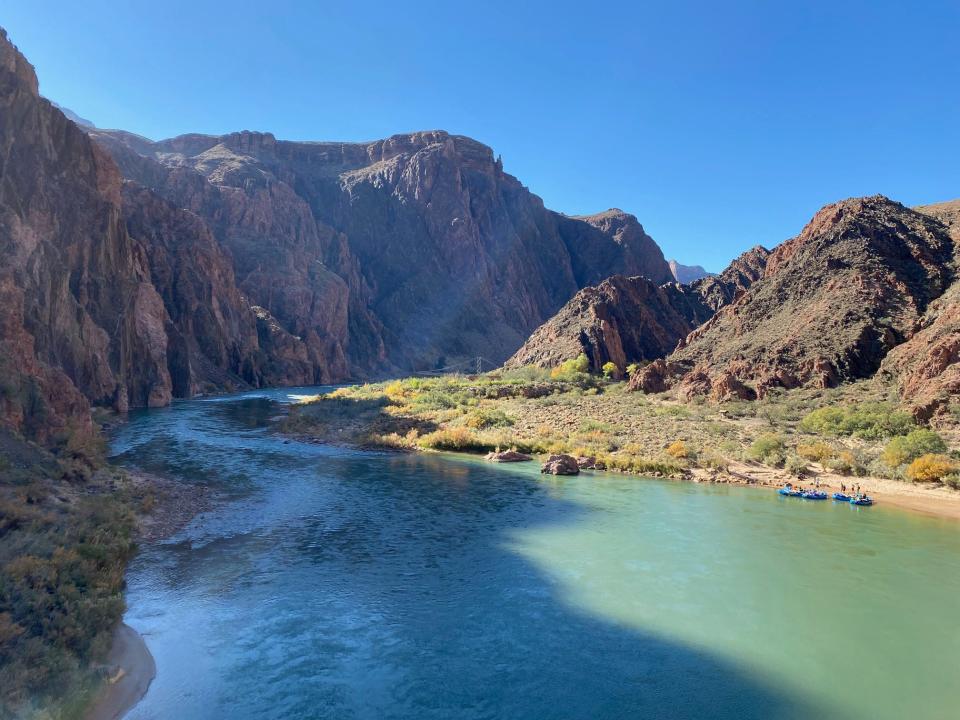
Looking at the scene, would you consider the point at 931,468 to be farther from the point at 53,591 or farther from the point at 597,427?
the point at 53,591

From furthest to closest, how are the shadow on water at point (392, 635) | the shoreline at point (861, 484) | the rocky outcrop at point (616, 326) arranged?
the rocky outcrop at point (616, 326), the shoreline at point (861, 484), the shadow on water at point (392, 635)

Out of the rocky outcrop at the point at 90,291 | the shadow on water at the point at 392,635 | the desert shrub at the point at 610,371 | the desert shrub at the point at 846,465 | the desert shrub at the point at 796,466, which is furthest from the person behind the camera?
the desert shrub at the point at 610,371

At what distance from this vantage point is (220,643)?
1178cm

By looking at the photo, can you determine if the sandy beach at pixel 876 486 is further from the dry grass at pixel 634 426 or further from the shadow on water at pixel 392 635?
the shadow on water at pixel 392 635

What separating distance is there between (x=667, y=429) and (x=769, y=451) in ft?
22.9

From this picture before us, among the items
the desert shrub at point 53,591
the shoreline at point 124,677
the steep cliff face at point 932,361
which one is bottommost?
the shoreline at point 124,677

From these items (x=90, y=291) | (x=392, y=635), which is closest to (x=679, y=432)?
(x=392, y=635)

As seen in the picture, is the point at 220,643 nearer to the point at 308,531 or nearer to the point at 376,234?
the point at 308,531

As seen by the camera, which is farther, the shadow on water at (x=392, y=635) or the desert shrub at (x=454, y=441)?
the desert shrub at (x=454, y=441)

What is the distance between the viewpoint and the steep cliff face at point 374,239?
124312 mm

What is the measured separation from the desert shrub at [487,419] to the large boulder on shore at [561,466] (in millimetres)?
11515

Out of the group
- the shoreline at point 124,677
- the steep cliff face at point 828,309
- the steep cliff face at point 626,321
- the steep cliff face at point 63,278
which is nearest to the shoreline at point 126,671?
the shoreline at point 124,677

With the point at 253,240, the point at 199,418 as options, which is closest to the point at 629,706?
the point at 199,418

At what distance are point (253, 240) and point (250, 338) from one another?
3571 cm
